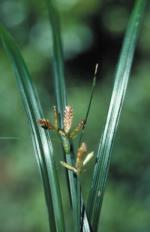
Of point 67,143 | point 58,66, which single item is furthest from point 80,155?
point 58,66

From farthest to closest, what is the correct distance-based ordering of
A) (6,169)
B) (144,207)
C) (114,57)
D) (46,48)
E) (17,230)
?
(114,57)
(46,48)
(6,169)
(17,230)
(144,207)

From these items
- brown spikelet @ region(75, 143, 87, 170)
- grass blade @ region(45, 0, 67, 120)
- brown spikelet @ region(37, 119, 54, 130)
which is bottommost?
brown spikelet @ region(75, 143, 87, 170)

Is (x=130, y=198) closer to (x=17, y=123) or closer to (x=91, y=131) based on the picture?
(x=91, y=131)

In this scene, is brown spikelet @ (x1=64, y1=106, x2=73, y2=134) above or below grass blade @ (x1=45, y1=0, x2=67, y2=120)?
below

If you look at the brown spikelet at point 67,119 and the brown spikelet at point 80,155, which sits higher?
the brown spikelet at point 67,119

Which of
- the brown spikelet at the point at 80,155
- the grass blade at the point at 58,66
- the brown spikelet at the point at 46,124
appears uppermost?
the grass blade at the point at 58,66

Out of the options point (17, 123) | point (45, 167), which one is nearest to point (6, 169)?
point (17, 123)
